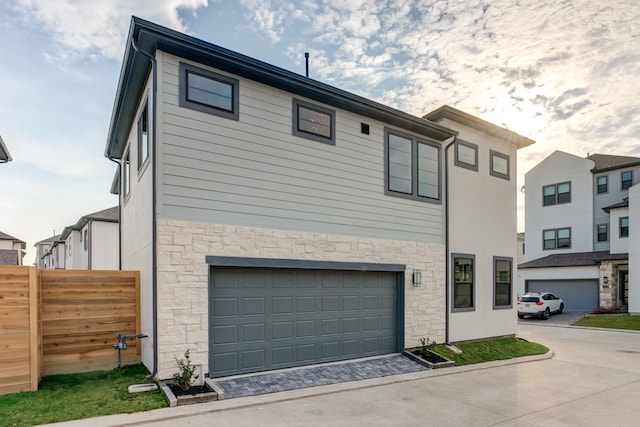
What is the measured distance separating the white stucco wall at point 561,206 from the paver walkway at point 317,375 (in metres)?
21.8

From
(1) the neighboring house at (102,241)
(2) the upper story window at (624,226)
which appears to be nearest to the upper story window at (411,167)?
(1) the neighboring house at (102,241)

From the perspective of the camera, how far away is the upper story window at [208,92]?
718cm

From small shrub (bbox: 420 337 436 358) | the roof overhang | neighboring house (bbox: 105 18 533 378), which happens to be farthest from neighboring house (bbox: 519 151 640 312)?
small shrub (bbox: 420 337 436 358)

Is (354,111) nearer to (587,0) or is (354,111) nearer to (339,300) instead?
(339,300)

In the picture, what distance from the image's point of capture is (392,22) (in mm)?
10453

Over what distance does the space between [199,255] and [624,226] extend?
24.8 meters

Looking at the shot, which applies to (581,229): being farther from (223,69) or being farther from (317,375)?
(223,69)

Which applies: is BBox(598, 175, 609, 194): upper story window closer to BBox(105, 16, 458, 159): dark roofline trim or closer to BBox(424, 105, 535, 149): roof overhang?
BBox(424, 105, 535, 149): roof overhang

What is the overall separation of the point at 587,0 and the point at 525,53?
6.22 ft

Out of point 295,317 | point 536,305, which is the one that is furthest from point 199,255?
point 536,305

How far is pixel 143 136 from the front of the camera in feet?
26.9

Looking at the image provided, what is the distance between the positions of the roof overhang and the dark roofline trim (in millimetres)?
559

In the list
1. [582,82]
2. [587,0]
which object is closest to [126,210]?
[587,0]

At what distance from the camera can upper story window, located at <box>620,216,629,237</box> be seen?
22375 mm
